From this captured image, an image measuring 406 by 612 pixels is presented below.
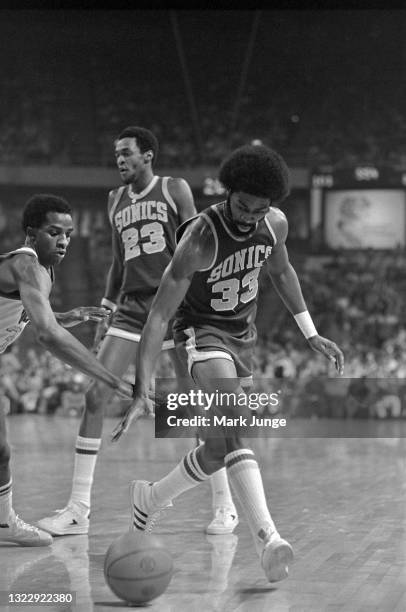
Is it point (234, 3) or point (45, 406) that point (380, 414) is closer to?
point (45, 406)

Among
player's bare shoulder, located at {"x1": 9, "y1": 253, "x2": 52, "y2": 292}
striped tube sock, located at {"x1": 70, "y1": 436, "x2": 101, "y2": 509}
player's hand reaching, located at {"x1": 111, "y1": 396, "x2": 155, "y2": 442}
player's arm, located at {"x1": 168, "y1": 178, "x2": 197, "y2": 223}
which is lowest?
striped tube sock, located at {"x1": 70, "y1": 436, "x2": 101, "y2": 509}

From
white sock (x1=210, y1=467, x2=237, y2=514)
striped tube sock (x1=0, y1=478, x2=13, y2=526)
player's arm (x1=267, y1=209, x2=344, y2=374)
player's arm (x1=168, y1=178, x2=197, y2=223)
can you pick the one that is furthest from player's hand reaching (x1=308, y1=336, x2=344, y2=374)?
striped tube sock (x1=0, y1=478, x2=13, y2=526)

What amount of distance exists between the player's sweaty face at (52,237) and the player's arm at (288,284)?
0.95m

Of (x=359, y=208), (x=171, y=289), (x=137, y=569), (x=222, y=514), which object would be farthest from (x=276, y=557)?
(x=359, y=208)

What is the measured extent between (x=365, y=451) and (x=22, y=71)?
1978cm

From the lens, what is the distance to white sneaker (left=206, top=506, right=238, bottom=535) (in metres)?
4.95

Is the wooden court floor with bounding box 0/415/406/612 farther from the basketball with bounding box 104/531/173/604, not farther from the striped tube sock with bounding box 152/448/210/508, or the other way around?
the striped tube sock with bounding box 152/448/210/508

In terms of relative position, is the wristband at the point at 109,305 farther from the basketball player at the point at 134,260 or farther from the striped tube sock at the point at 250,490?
the striped tube sock at the point at 250,490

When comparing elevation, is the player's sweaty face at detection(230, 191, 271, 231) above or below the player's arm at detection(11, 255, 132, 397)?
above

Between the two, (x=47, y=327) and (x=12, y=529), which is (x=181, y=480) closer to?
(x=12, y=529)

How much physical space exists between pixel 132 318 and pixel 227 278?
1.18m

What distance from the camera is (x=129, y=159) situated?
5.48 m

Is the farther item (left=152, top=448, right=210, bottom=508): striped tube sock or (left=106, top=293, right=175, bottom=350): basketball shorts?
(left=106, top=293, right=175, bottom=350): basketball shorts

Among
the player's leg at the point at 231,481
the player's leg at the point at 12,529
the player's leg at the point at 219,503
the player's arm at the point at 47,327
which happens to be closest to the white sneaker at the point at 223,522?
the player's leg at the point at 219,503
